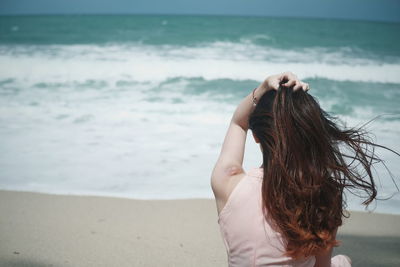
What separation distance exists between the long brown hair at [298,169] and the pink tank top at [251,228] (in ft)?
0.10

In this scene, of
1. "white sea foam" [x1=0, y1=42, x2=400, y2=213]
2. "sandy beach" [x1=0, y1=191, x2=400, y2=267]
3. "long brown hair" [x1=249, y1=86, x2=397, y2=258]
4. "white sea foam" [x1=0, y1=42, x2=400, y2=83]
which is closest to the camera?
"long brown hair" [x1=249, y1=86, x2=397, y2=258]

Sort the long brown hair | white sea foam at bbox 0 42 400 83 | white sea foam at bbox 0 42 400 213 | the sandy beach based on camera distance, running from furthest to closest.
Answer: white sea foam at bbox 0 42 400 83 → white sea foam at bbox 0 42 400 213 → the sandy beach → the long brown hair

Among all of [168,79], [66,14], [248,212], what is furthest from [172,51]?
[66,14]

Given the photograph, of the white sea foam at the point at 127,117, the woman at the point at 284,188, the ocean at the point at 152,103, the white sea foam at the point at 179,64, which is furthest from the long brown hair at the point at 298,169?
the white sea foam at the point at 179,64

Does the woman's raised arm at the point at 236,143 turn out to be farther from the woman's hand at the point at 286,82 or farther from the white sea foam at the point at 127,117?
the white sea foam at the point at 127,117

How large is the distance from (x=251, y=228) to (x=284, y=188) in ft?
0.55

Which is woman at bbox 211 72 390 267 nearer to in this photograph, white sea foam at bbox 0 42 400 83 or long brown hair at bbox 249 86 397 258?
long brown hair at bbox 249 86 397 258

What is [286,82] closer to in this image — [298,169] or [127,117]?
[298,169]

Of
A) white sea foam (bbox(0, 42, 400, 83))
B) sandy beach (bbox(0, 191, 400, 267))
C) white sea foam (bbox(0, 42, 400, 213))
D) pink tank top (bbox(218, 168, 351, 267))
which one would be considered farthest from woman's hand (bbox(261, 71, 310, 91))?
white sea foam (bbox(0, 42, 400, 83))

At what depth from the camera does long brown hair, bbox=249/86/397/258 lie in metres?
1.22

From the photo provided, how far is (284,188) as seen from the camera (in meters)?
1.24

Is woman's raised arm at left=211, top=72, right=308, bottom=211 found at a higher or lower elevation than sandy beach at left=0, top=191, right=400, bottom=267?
higher

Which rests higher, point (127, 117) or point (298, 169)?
point (298, 169)

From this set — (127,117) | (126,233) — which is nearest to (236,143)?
(126,233)
